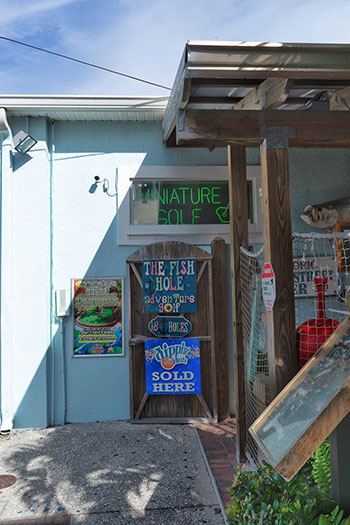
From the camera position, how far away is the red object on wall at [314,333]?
291cm

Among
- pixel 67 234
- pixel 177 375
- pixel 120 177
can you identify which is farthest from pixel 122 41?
pixel 177 375

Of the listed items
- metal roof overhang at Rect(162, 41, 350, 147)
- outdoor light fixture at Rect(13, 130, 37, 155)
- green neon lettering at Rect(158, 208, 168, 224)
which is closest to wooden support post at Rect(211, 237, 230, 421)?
green neon lettering at Rect(158, 208, 168, 224)

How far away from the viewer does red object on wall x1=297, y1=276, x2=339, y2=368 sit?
114 inches

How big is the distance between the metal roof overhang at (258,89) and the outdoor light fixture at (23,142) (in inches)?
98.5

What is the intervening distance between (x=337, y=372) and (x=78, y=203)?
4473mm

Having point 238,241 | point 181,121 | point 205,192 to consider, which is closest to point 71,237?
point 205,192

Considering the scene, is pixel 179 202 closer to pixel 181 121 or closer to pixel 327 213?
pixel 327 213

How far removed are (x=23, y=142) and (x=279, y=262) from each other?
3838 mm

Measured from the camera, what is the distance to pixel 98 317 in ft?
18.1

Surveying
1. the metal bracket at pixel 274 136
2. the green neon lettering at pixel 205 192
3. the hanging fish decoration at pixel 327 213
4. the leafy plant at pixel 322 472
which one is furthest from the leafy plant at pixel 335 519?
the green neon lettering at pixel 205 192

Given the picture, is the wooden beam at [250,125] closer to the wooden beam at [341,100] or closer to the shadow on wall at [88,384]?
the wooden beam at [341,100]

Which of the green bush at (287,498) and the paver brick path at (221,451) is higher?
the green bush at (287,498)

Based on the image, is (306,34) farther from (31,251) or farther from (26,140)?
(31,251)

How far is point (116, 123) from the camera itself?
18.6 feet
